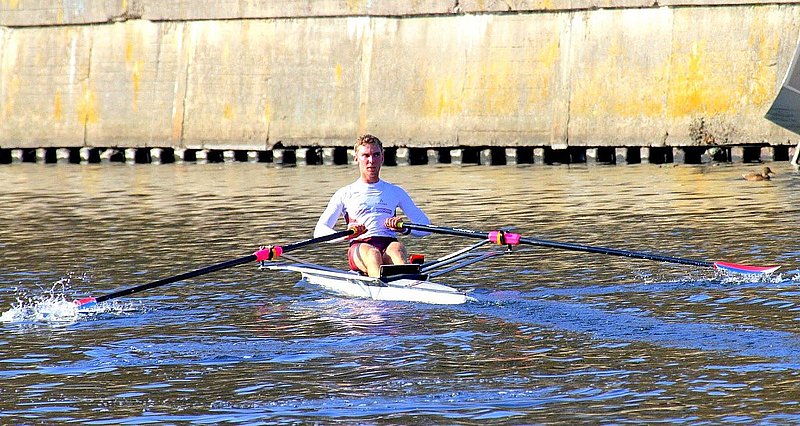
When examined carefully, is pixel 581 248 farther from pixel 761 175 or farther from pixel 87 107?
pixel 87 107

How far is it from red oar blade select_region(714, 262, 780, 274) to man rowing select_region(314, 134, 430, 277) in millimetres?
2523

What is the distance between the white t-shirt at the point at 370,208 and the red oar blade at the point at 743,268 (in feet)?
8.28

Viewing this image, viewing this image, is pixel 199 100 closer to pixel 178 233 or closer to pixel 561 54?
pixel 561 54

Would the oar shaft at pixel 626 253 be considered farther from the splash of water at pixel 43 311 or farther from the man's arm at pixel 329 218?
the splash of water at pixel 43 311

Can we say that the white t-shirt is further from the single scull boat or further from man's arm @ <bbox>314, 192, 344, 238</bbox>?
the single scull boat

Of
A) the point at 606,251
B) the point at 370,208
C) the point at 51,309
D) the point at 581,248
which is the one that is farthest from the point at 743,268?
the point at 51,309

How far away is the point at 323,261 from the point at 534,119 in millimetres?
10057

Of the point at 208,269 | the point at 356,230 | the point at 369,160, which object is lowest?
the point at 208,269

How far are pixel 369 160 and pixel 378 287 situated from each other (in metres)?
1.30

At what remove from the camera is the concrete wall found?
22672mm

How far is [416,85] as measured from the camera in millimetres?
24609

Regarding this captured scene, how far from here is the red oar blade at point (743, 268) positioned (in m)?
11.5

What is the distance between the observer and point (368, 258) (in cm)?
1227

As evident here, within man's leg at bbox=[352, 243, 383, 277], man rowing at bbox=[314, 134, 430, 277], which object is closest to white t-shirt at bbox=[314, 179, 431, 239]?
man rowing at bbox=[314, 134, 430, 277]
